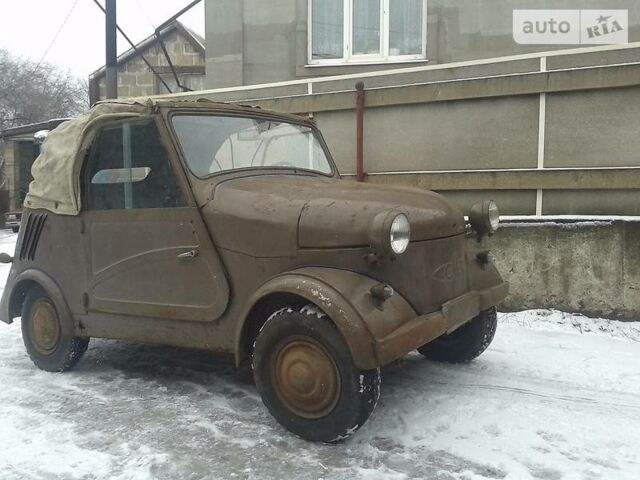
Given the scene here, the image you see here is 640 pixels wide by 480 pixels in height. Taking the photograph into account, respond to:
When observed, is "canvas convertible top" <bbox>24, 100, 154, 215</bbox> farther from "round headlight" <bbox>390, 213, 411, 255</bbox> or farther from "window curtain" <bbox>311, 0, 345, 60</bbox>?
"window curtain" <bbox>311, 0, 345, 60</bbox>

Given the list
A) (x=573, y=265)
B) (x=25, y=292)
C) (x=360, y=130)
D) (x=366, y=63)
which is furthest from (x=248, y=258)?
(x=366, y=63)

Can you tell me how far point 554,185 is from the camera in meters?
6.19

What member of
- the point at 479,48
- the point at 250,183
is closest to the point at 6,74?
the point at 479,48

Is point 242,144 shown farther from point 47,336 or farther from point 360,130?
point 360,130

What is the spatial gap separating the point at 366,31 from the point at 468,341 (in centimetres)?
554

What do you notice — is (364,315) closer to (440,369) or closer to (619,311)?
(440,369)

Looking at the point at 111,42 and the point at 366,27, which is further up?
the point at 366,27

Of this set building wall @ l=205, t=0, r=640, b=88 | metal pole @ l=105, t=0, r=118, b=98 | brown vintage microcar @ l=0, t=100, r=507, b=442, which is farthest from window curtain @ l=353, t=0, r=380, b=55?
brown vintage microcar @ l=0, t=100, r=507, b=442

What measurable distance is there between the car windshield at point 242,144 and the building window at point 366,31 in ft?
13.4

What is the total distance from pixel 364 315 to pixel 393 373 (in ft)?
5.03

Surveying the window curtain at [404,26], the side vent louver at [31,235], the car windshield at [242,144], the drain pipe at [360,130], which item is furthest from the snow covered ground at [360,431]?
the window curtain at [404,26]

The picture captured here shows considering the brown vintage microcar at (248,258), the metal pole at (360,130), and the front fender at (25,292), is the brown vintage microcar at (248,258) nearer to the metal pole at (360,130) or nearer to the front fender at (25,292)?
the front fender at (25,292)

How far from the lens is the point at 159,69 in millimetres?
17719

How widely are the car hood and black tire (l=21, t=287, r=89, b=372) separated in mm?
1691
